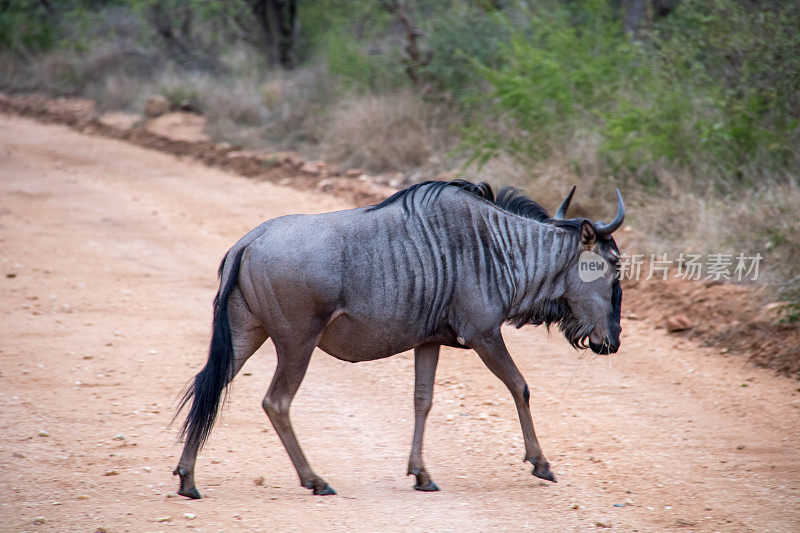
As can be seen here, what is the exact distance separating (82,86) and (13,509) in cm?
Answer: 1774

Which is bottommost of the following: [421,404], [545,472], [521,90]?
[545,472]

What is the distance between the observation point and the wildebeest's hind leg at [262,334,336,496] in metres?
4.20

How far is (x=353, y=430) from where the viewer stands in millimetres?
5387

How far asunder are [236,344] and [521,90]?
7474 mm

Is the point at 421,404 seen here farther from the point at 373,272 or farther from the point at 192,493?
the point at 192,493

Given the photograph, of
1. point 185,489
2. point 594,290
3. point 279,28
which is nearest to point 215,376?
point 185,489

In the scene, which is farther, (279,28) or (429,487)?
(279,28)

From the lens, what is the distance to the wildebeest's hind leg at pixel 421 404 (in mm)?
4422

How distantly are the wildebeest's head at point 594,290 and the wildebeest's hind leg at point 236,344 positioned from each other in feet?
6.08

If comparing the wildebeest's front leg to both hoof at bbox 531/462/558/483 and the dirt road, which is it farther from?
the dirt road

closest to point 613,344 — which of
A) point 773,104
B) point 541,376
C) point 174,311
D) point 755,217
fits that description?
point 541,376

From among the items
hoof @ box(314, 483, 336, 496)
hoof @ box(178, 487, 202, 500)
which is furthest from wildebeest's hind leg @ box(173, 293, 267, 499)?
hoof @ box(314, 483, 336, 496)

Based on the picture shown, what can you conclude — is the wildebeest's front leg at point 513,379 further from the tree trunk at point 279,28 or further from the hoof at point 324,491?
the tree trunk at point 279,28

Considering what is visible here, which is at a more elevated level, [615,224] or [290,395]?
[615,224]
